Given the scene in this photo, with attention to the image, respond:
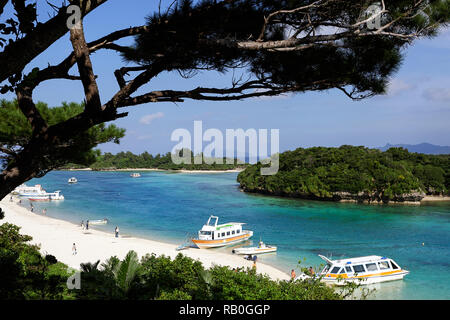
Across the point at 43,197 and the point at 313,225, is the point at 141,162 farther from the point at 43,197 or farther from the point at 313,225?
the point at 313,225

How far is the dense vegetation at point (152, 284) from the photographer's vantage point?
639 cm

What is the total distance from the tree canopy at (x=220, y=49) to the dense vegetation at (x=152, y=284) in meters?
3.06

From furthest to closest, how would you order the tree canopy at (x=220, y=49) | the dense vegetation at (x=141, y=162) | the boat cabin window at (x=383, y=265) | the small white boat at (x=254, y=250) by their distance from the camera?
1. the dense vegetation at (x=141, y=162)
2. the small white boat at (x=254, y=250)
3. the boat cabin window at (x=383, y=265)
4. the tree canopy at (x=220, y=49)

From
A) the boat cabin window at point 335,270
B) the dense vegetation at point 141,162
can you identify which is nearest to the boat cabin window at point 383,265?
the boat cabin window at point 335,270

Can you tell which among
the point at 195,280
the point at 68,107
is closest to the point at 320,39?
the point at 195,280

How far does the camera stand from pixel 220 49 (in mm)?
4539

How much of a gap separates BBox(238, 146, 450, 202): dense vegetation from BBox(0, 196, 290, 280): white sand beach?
111 ft

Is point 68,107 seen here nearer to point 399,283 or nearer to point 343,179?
point 399,283

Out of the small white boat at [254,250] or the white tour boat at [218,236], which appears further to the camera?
the white tour boat at [218,236]

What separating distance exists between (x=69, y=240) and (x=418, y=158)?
60.4 meters

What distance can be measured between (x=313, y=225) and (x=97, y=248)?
20.3m

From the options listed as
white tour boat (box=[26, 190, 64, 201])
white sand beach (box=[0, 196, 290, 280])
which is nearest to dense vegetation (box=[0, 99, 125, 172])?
white sand beach (box=[0, 196, 290, 280])

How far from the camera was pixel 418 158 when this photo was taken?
64250mm

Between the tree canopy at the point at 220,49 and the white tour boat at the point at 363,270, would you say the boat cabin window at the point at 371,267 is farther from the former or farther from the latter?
the tree canopy at the point at 220,49
